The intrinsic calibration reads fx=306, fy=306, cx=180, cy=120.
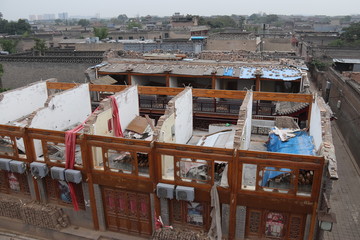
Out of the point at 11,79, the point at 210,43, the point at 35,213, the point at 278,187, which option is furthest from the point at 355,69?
the point at 11,79

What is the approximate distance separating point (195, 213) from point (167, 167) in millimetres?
2301

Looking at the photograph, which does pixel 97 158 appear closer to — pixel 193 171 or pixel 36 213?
pixel 36 213

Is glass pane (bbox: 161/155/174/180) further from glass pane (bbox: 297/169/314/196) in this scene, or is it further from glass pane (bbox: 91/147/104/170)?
glass pane (bbox: 297/169/314/196)

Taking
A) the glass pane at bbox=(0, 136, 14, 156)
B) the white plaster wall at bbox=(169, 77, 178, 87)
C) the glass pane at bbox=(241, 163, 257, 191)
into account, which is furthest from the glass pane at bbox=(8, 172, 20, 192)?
the white plaster wall at bbox=(169, 77, 178, 87)

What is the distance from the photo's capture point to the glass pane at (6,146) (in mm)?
15045

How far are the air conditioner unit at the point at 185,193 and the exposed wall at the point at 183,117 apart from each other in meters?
3.52

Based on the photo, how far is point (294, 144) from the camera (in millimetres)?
13938

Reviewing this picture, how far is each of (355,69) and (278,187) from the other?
3364 cm

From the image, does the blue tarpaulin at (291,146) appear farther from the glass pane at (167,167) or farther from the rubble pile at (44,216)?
the rubble pile at (44,216)

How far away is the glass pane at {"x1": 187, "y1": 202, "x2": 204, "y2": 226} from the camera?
1289 cm

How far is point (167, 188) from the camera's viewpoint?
484 inches

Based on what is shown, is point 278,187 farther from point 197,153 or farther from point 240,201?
point 197,153

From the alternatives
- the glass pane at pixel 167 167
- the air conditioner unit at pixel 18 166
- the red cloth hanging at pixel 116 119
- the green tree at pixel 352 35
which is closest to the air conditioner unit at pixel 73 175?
the air conditioner unit at pixel 18 166

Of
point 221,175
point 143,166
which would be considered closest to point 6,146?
point 143,166
